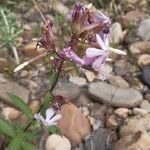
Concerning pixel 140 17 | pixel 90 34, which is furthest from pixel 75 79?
pixel 90 34

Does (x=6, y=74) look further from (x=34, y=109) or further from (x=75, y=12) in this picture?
(x=75, y=12)

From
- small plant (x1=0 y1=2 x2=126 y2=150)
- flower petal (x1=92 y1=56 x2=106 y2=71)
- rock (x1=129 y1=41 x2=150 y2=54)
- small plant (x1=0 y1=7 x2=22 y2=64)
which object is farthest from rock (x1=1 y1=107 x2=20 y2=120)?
flower petal (x1=92 y1=56 x2=106 y2=71)

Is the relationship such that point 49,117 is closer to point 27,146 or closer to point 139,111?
point 27,146

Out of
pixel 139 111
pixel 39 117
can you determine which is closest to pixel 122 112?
pixel 139 111

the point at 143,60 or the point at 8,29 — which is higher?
the point at 8,29

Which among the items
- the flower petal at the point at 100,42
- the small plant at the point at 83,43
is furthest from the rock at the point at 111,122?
the flower petal at the point at 100,42

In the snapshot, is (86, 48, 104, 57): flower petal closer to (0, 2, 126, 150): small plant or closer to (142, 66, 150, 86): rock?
(0, 2, 126, 150): small plant

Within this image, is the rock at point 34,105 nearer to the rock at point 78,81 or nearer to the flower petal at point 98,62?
the rock at point 78,81
